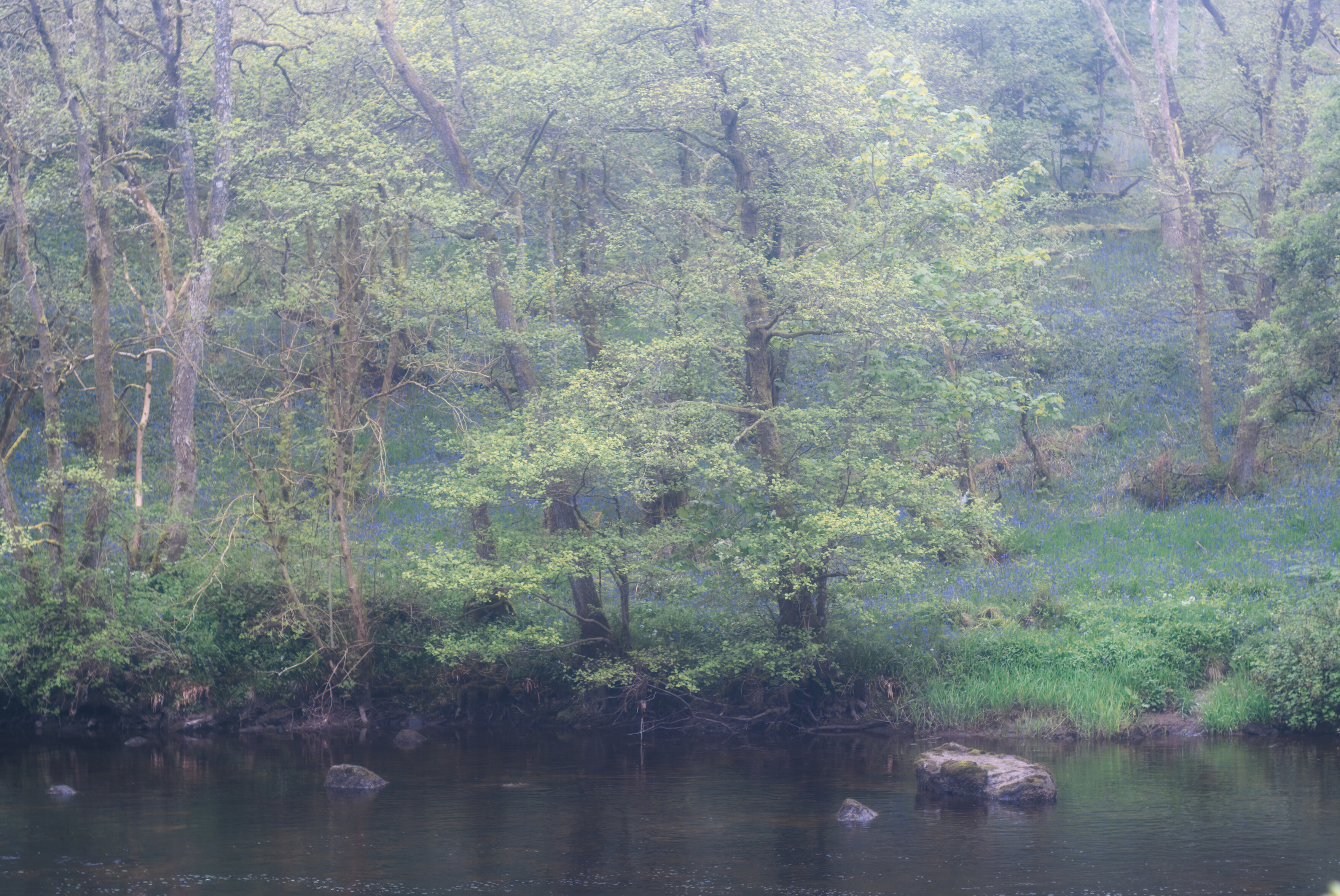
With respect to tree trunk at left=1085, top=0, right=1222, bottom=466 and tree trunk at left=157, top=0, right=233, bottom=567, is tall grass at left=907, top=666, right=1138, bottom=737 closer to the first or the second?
tree trunk at left=1085, top=0, right=1222, bottom=466

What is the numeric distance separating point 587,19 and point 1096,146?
83.1 feet

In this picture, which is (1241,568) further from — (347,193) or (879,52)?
(347,193)

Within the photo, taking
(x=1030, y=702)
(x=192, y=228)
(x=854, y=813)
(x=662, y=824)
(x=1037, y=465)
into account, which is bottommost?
(x=662, y=824)

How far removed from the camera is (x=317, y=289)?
2050 cm

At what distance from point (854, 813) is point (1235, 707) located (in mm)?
7434

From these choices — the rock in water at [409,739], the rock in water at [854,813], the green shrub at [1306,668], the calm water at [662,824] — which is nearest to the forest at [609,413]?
the green shrub at [1306,668]

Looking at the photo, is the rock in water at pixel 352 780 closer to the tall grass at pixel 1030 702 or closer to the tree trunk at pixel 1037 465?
the tall grass at pixel 1030 702

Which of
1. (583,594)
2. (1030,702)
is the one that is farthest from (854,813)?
(583,594)

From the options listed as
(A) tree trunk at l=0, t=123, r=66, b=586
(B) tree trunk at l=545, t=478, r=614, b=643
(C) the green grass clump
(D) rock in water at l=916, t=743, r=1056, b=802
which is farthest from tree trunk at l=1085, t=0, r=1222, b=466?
(A) tree trunk at l=0, t=123, r=66, b=586

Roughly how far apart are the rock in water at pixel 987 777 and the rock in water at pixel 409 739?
7948mm

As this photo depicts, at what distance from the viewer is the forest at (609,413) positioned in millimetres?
18422

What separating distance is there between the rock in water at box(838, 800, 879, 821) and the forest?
14.9 feet

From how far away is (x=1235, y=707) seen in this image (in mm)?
17625

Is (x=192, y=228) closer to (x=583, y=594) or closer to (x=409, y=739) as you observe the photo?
(x=583, y=594)
